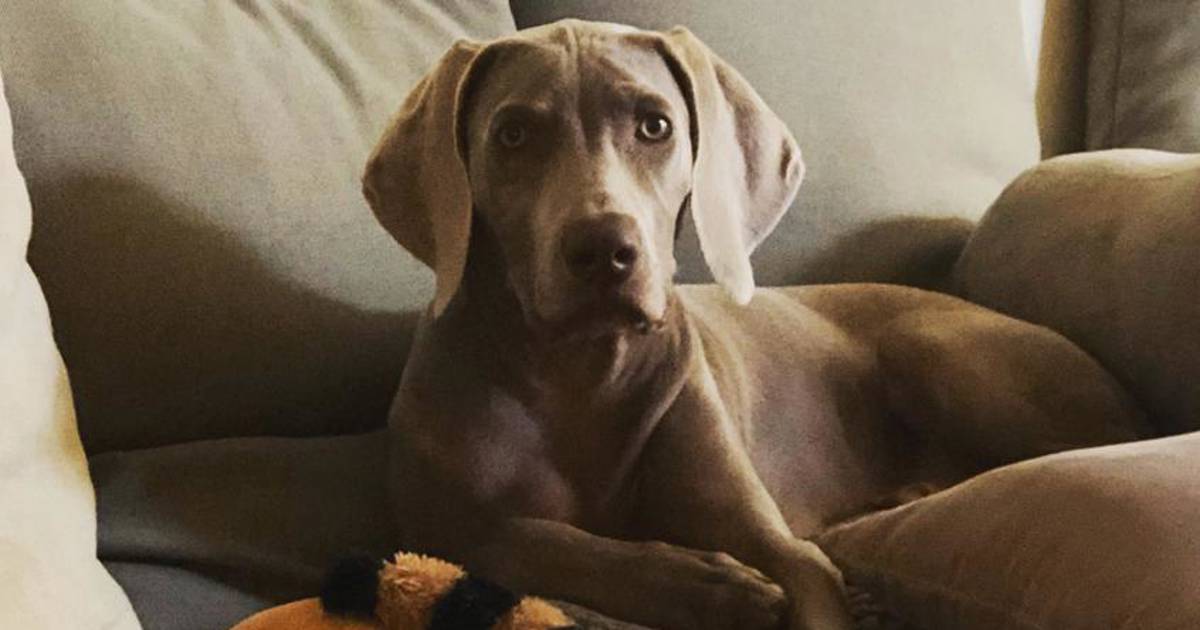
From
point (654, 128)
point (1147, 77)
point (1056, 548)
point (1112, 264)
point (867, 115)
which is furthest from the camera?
point (1147, 77)

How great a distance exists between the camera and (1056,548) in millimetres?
993

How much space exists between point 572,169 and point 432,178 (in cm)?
15

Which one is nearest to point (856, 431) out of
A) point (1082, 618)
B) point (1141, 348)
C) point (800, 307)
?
point (800, 307)

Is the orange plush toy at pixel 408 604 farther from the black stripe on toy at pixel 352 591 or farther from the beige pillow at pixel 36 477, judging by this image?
the beige pillow at pixel 36 477

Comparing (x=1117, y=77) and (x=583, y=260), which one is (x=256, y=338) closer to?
(x=583, y=260)

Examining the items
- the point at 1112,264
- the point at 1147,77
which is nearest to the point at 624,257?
the point at 1112,264

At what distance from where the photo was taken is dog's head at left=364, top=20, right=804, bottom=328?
1.26m

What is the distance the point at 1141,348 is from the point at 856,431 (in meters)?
0.34

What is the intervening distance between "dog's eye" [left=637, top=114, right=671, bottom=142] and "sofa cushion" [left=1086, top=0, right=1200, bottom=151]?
1.02 m

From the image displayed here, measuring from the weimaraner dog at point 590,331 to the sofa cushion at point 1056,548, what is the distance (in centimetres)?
13

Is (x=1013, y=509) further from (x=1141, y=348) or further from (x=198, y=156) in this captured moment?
(x=198, y=156)

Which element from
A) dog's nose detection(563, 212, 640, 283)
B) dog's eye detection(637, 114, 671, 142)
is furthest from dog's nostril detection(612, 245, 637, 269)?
dog's eye detection(637, 114, 671, 142)

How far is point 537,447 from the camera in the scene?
139cm

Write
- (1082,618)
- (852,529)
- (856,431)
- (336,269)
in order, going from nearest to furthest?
(1082,618), (852,529), (336,269), (856,431)
